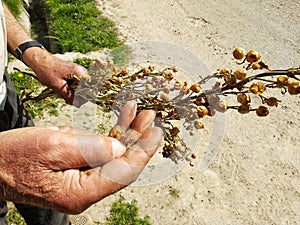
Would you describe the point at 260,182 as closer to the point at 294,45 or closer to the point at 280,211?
the point at 280,211

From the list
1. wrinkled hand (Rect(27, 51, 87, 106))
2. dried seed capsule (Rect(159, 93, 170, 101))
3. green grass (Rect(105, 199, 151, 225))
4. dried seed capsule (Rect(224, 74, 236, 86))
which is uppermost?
dried seed capsule (Rect(224, 74, 236, 86))

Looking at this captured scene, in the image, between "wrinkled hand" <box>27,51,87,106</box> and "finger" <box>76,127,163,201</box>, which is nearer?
"finger" <box>76,127,163,201</box>

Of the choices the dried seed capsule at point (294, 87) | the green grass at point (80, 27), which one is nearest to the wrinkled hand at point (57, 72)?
the dried seed capsule at point (294, 87)

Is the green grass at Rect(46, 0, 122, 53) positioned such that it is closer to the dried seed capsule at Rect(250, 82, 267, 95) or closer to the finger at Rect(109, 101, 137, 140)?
the finger at Rect(109, 101, 137, 140)

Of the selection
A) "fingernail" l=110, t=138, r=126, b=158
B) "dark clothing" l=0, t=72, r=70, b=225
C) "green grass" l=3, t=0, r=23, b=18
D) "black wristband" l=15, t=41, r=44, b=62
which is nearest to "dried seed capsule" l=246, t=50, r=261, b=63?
"fingernail" l=110, t=138, r=126, b=158

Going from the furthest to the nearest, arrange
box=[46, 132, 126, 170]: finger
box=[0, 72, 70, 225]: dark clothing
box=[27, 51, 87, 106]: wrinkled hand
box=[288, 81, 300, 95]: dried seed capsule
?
box=[0, 72, 70, 225]: dark clothing, box=[27, 51, 87, 106]: wrinkled hand, box=[46, 132, 126, 170]: finger, box=[288, 81, 300, 95]: dried seed capsule

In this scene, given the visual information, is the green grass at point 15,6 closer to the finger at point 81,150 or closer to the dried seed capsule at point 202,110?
the finger at point 81,150
